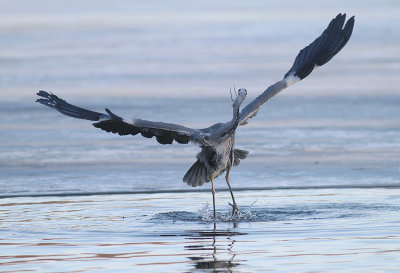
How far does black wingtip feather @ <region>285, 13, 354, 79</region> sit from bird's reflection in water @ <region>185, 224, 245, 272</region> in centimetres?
370

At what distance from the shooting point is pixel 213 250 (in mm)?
8914

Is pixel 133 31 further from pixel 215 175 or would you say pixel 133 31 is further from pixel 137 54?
pixel 215 175

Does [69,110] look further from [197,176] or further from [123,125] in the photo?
[197,176]

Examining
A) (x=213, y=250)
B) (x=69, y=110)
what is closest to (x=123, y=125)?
(x=69, y=110)

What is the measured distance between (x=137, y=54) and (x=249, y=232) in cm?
1558

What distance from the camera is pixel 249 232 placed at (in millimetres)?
9969

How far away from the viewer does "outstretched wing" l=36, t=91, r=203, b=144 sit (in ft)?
36.4

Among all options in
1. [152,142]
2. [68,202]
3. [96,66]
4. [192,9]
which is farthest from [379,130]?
[192,9]

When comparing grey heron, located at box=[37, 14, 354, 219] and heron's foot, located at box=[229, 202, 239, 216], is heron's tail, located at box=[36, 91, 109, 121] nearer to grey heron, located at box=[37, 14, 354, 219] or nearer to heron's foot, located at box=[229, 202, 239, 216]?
grey heron, located at box=[37, 14, 354, 219]

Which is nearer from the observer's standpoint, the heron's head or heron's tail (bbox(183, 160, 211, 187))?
the heron's head

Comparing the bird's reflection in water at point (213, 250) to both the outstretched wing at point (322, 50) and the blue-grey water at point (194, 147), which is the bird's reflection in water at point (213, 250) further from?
the outstretched wing at point (322, 50)

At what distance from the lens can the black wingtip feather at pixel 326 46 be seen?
13.2 meters

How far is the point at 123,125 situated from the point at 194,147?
535cm

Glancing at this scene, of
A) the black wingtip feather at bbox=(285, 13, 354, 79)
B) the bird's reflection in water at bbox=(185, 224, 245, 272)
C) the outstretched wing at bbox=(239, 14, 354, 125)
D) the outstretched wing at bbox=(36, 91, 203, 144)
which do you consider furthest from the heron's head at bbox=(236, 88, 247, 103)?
the black wingtip feather at bbox=(285, 13, 354, 79)
